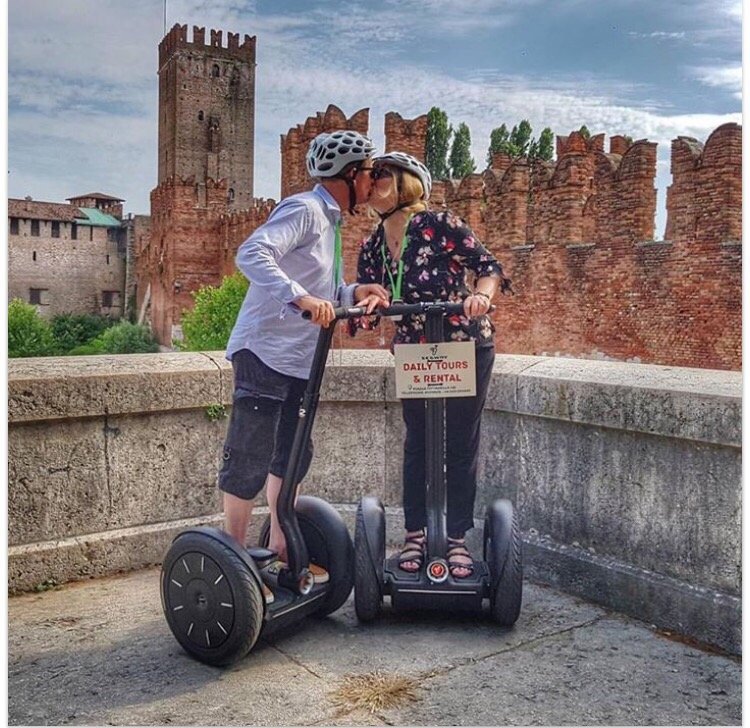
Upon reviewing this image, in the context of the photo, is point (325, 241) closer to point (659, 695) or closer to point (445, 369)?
point (445, 369)

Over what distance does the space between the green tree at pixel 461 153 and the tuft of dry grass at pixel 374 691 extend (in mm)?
4201

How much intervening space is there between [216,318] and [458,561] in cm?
1251

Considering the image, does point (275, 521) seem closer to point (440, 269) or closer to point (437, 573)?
point (437, 573)


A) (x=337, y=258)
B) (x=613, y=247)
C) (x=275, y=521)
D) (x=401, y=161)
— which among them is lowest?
(x=275, y=521)

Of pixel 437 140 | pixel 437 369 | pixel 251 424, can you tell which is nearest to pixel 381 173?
pixel 437 369

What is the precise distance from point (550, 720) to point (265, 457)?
1.11 m

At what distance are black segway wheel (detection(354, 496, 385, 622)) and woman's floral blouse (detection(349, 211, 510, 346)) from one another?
63cm

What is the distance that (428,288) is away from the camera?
298 centimetres

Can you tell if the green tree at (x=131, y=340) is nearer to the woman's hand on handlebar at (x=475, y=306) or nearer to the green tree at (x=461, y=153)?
the green tree at (x=461, y=153)

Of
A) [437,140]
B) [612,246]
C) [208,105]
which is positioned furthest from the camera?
[208,105]

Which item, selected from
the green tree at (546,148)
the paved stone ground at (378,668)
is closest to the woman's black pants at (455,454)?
the paved stone ground at (378,668)

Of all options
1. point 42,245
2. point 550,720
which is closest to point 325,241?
point 550,720

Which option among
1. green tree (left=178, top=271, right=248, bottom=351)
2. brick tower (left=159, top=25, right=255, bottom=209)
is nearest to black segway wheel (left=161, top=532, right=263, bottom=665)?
brick tower (left=159, top=25, right=255, bottom=209)

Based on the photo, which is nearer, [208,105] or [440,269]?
[440,269]
